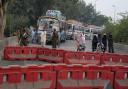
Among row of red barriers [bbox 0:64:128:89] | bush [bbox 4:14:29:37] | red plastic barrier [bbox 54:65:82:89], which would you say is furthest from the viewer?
bush [bbox 4:14:29:37]

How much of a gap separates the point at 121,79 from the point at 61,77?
2151 millimetres

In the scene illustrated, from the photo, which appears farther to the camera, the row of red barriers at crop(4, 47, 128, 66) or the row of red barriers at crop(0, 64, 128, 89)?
the row of red barriers at crop(4, 47, 128, 66)

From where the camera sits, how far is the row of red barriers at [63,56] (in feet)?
82.1

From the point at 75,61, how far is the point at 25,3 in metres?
54.1

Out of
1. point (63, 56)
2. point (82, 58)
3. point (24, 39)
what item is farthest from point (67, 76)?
point (24, 39)

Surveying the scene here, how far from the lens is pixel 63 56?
25516 millimetres

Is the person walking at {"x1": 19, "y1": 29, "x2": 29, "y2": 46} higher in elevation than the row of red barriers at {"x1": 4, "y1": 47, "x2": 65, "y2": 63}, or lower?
higher

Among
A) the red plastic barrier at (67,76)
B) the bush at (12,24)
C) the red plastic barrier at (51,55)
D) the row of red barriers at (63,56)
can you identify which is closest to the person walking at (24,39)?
the row of red barriers at (63,56)

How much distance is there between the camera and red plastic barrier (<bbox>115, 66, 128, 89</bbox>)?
1455 centimetres

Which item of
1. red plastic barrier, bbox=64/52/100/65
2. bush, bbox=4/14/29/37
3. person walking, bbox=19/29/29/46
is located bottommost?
red plastic barrier, bbox=64/52/100/65

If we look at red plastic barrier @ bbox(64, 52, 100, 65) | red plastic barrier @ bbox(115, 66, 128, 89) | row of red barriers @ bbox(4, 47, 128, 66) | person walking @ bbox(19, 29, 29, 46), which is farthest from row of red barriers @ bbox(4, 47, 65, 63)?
red plastic barrier @ bbox(115, 66, 128, 89)

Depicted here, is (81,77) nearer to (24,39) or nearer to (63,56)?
(63,56)

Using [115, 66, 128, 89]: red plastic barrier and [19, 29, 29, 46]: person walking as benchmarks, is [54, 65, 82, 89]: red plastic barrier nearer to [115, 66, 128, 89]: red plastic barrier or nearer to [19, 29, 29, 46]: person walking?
[115, 66, 128, 89]: red plastic barrier

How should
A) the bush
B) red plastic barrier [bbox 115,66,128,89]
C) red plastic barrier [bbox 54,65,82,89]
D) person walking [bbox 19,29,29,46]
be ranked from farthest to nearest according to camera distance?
1. the bush
2. person walking [bbox 19,29,29,46]
3. red plastic barrier [bbox 115,66,128,89]
4. red plastic barrier [bbox 54,65,82,89]
